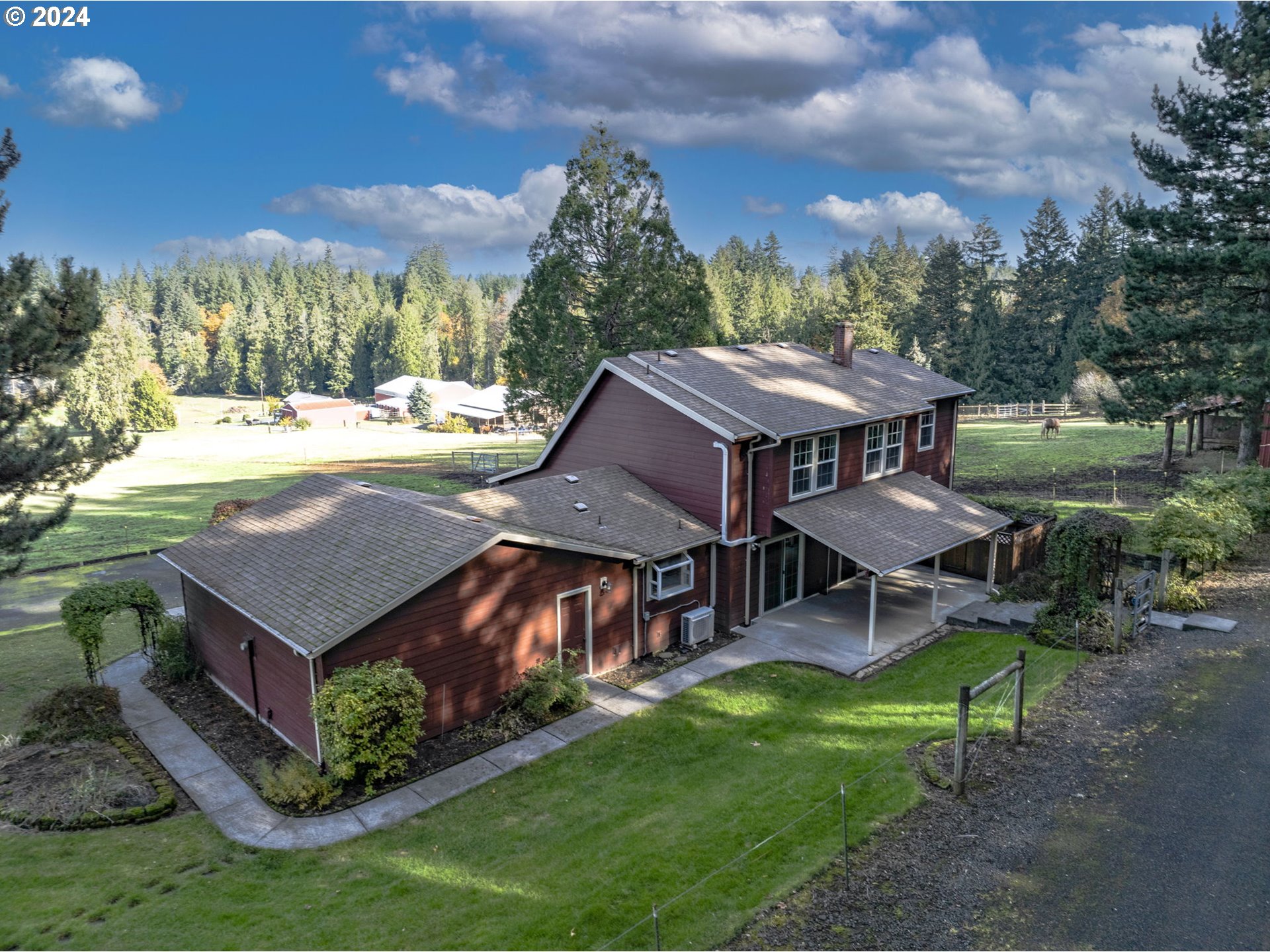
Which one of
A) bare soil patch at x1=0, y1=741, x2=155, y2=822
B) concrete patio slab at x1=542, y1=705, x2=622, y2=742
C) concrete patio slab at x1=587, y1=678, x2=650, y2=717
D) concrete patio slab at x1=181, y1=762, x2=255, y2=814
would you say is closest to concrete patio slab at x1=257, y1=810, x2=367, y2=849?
concrete patio slab at x1=181, y1=762, x2=255, y2=814

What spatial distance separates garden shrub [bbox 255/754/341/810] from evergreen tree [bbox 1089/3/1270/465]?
1136 inches

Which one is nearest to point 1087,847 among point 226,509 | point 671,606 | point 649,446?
point 671,606

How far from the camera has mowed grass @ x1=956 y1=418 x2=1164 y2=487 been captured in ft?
117

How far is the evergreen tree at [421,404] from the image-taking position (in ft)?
282

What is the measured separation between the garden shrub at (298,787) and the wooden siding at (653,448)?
10.1 m

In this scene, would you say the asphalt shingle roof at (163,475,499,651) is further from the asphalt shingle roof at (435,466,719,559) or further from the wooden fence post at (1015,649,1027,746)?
the wooden fence post at (1015,649,1027,746)

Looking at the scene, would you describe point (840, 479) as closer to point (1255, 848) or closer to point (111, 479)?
point (1255, 848)

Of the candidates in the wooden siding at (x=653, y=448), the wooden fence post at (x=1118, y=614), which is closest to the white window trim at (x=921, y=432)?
the wooden siding at (x=653, y=448)

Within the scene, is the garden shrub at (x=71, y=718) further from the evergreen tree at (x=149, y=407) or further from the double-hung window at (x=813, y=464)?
the evergreen tree at (x=149, y=407)

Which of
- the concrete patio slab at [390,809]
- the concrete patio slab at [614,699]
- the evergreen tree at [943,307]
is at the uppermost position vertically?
the evergreen tree at [943,307]

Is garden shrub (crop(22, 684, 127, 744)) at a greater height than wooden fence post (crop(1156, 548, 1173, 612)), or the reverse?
wooden fence post (crop(1156, 548, 1173, 612))

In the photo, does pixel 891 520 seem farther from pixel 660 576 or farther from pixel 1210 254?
pixel 1210 254

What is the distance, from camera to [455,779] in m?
12.5

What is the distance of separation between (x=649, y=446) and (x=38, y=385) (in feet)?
44.7
